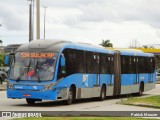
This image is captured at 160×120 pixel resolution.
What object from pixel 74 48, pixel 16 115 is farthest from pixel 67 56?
pixel 16 115

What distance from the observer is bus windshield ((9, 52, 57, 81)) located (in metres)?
23.8

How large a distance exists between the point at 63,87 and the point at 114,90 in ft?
29.2

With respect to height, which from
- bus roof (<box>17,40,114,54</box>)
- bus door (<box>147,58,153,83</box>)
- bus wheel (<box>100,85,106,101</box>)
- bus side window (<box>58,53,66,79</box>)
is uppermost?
bus roof (<box>17,40,114,54</box>)

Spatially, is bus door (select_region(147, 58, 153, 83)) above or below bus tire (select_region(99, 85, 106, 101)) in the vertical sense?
above

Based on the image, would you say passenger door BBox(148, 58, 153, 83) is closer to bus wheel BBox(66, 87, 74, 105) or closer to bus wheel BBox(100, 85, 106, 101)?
bus wheel BBox(100, 85, 106, 101)

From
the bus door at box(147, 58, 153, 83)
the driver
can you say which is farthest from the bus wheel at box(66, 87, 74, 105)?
the bus door at box(147, 58, 153, 83)

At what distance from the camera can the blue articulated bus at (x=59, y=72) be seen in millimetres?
23734

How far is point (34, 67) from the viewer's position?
2394 cm

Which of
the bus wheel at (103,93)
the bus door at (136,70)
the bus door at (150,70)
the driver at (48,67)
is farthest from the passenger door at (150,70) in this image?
the driver at (48,67)

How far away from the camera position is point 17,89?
24.1m

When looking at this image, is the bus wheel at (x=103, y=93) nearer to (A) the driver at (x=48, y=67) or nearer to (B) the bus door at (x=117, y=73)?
(B) the bus door at (x=117, y=73)

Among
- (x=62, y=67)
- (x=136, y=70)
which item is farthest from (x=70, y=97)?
(x=136, y=70)

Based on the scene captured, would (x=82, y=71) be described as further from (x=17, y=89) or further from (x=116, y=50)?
(x=116, y=50)

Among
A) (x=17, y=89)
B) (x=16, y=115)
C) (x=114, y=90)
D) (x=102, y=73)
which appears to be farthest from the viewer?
(x=114, y=90)
